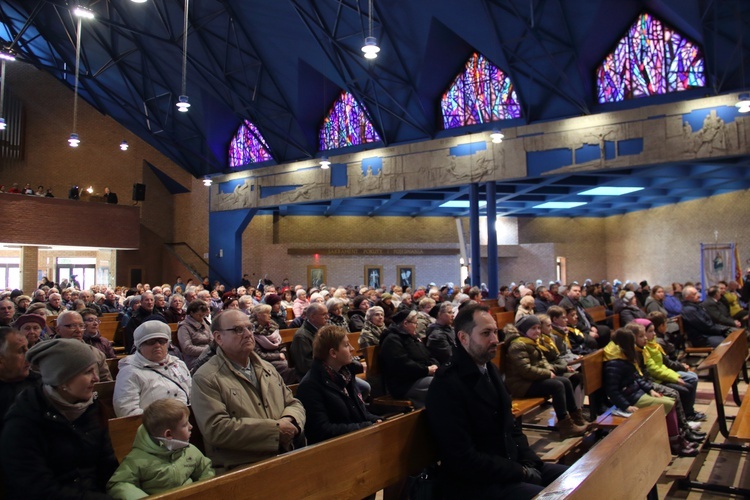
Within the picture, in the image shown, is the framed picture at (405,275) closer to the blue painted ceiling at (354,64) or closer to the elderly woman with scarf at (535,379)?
the blue painted ceiling at (354,64)

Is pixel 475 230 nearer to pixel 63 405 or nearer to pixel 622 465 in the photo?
pixel 622 465

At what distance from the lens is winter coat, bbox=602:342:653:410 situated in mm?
5148

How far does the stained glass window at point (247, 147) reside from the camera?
21.4 meters

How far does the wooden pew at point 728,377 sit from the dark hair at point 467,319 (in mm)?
1960

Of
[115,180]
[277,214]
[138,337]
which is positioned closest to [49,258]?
[115,180]

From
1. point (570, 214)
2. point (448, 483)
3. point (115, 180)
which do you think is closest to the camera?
point (448, 483)

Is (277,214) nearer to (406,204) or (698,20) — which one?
(406,204)

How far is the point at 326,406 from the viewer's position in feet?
11.4

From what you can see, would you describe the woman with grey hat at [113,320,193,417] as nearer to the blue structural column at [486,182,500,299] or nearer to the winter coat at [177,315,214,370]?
the winter coat at [177,315,214,370]

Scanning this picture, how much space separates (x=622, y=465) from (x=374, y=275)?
71.3ft

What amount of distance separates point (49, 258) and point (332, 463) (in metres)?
22.6

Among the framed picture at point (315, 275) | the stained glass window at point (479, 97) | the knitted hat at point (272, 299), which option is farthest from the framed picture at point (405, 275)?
the knitted hat at point (272, 299)

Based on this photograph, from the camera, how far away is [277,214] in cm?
2411

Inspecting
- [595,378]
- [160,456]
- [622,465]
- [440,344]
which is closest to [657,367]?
[595,378]
